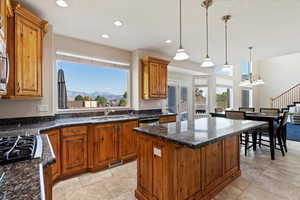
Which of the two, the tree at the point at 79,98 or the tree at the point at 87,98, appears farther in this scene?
the tree at the point at 87,98

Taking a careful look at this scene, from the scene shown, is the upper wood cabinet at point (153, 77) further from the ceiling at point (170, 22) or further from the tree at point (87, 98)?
the tree at point (87, 98)

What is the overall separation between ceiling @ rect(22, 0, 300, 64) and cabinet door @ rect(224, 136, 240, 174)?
80.1 inches

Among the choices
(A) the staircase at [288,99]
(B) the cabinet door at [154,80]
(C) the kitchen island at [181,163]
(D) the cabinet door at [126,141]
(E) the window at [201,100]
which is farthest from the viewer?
(A) the staircase at [288,99]

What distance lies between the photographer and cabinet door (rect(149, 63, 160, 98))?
13.4 feet

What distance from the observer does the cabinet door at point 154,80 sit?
4.08m

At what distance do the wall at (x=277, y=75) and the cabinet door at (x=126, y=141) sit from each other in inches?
396

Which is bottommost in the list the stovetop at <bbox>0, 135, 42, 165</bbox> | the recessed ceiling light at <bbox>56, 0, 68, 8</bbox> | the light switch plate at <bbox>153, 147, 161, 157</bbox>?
the light switch plate at <bbox>153, 147, 161, 157</bbox>

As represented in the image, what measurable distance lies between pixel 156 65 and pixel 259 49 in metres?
2.88

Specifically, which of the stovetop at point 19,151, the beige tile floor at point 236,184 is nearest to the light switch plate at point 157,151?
the beige tile floor at point 236,184

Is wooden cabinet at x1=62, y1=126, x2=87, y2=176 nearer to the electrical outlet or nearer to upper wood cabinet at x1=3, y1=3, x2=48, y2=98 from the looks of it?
the electrical outlet

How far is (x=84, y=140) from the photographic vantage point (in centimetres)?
280

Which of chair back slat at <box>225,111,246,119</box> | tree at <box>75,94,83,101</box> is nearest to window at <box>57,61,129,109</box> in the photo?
tree at <box>75,94,83,101</box>

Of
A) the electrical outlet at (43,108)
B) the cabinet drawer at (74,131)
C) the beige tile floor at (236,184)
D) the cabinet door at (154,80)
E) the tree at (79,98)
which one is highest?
the cabinet door at (154,80)

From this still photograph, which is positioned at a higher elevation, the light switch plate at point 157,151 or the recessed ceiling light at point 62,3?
the recessed ceiling light at point 62,3
